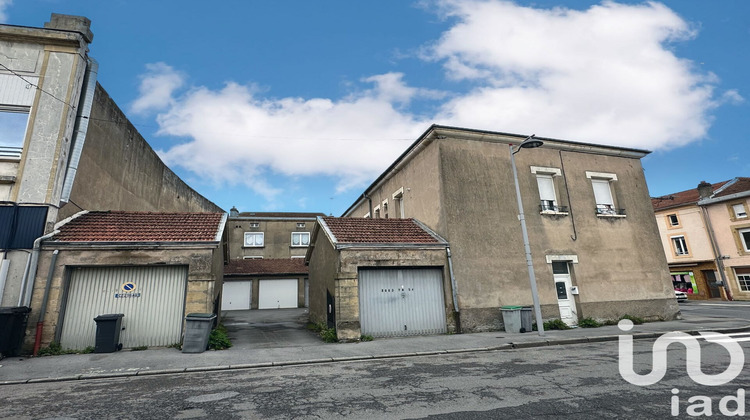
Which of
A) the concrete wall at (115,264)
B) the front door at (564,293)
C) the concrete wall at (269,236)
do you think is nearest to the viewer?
the concrete wall at (115,264)

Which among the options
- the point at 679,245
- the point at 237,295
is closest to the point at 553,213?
the point at 237,295

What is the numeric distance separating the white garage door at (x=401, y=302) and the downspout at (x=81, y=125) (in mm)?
9327

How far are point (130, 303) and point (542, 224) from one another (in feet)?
47.4

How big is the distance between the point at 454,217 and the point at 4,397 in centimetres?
1181

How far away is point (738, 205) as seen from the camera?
88.3 feet

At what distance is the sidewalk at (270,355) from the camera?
7191 millimetres

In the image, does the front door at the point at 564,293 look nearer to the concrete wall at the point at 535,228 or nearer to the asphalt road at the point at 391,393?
the concrete wall at the point at 535,228

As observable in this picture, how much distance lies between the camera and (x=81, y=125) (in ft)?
35.5

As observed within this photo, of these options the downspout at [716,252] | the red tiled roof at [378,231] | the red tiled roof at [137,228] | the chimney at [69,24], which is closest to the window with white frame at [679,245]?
the downspout at [716,252]

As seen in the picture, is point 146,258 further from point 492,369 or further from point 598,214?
point 598,214

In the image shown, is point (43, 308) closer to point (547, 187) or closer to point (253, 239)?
point (547, 187)

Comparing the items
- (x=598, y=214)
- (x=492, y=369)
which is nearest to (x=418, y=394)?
(x=492, y=369)

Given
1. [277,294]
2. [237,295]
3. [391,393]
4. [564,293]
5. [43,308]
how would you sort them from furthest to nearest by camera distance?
[277,294] < [237,295] < [564,293] < [43,308] < [391,393]

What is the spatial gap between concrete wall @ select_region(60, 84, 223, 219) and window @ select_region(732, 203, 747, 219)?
40820 millimetres
